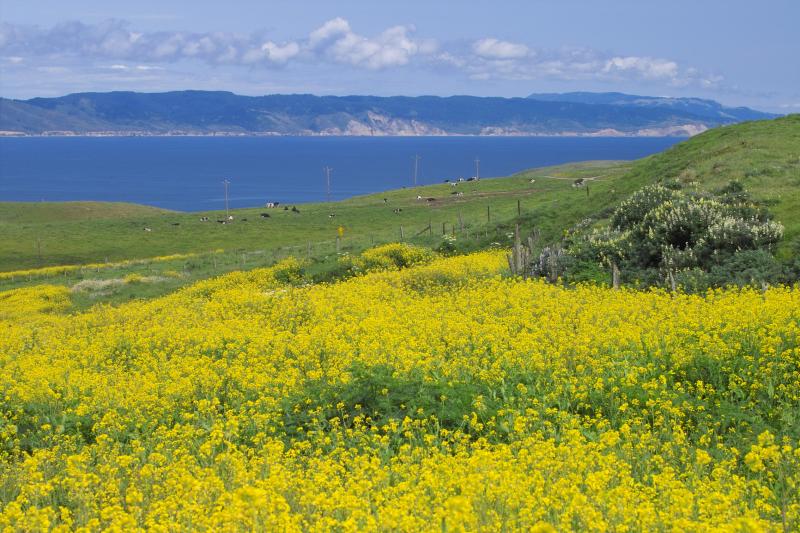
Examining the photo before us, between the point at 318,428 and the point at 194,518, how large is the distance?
3.99 meters

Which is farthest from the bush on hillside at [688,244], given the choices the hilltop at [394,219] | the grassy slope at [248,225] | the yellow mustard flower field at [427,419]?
the grassy slope at [248,225]

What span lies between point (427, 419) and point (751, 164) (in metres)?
25.9


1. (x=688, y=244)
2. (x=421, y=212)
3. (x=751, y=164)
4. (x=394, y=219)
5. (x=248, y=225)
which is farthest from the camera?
(x=248, y=225)

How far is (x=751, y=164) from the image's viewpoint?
1260 inches

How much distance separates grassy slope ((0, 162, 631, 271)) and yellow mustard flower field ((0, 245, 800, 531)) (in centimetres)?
4517

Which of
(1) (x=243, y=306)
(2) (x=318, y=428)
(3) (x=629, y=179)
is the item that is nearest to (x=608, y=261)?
(1) (x=243, y=306)

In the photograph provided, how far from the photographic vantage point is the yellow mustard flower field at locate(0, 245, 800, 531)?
743cm

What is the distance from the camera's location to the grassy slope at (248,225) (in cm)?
7612

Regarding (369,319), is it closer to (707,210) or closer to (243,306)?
(243,306)

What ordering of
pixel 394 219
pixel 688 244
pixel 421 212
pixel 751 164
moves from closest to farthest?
pixel 688 244 < pixel 751 164 < pixel 394 219 < pixel 421 212

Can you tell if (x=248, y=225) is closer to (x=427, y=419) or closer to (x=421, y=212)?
(x=421, y=212)

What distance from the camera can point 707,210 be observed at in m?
23.7

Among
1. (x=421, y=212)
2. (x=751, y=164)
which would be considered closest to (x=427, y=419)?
→ (x=751, y=164)

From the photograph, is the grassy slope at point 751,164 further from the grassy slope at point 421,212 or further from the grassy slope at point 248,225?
the grassy slope at point 248,225
